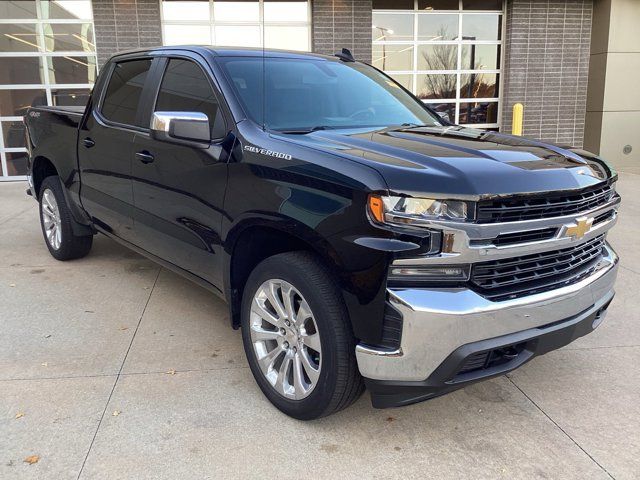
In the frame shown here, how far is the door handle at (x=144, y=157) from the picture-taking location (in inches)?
153

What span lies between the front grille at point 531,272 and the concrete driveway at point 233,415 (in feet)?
2.58

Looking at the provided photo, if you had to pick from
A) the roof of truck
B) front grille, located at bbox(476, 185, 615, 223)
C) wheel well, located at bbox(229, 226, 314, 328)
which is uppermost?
the roof of truck

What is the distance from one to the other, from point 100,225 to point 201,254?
182 cm

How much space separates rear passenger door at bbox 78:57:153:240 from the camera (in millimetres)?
4250

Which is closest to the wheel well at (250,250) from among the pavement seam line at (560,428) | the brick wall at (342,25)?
the pavement seam line at (560,428)

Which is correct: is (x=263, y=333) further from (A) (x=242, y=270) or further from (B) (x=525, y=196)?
(B) (x=525, y=196)

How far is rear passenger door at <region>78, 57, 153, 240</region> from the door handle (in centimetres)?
18

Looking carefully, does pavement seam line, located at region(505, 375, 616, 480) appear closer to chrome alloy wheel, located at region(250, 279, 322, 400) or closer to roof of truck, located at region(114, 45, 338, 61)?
chrome alloy wheel, located at region(250, 279, 322, 400)

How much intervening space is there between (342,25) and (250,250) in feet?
30.4

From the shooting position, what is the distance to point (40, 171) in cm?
600

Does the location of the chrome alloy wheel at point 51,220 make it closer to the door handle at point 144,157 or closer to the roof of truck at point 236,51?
the door handle at point 144,157

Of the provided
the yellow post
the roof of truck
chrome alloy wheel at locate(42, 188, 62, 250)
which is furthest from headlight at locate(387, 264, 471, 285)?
the yellow post

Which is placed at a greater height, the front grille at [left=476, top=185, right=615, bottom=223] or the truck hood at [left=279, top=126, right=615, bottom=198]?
the truck hood at [left=279, top=126, right=615, bottom=198]

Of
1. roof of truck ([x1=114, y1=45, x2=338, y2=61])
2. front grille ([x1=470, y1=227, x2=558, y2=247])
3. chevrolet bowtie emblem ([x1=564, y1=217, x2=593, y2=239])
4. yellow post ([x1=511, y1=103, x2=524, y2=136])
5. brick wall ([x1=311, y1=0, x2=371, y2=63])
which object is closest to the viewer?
front grille ([x1=470, y1=227, x2=558, y2=247])
